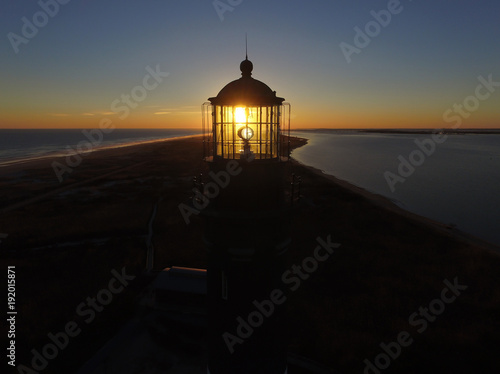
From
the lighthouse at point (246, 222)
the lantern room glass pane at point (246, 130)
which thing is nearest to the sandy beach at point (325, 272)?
the lighthouse at point (246, 222)

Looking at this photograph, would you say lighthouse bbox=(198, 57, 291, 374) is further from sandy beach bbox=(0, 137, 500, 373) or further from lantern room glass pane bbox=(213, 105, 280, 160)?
sandy beach bbox=(0, 137, 500, 373)

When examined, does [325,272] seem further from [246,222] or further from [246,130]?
[246,130]

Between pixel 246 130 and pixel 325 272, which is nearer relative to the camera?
pixel 246 130

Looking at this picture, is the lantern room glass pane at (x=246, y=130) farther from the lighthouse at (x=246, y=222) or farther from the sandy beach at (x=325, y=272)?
A: the sandy beach at (x=325, y=272)

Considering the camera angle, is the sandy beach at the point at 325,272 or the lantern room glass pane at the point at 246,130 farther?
the sandy beach at the point at 325,272

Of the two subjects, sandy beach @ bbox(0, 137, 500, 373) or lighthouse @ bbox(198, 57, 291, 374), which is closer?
lighthouse @ bbox(198, 57, 291, 374)

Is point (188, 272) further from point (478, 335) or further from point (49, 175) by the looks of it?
point (49, 175)

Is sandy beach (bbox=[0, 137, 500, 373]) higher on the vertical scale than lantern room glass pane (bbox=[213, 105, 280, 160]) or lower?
lower

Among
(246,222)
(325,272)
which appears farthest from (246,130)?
(325,272)

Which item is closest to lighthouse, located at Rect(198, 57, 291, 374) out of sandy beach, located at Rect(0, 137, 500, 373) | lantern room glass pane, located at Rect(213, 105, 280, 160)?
lantern room glass pane, located at Rect(213, 105, 280, 160)
